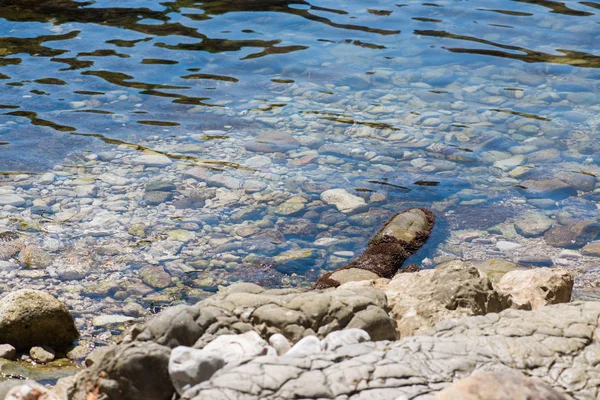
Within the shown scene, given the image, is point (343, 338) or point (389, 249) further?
point (389, 249)

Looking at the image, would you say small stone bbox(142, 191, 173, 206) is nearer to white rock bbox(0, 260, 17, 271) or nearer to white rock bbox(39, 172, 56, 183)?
white rock bbox(39, 172, 56, 183)

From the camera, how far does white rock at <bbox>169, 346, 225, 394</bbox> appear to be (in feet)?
13.1

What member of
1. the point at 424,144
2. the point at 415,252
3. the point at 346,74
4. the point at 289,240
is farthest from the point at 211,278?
the point at 346,74

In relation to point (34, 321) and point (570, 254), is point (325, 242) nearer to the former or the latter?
point (570, 254)

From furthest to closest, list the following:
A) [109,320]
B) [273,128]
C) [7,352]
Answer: [273,128] → [109,320] → [7,352]

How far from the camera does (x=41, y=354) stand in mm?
5824

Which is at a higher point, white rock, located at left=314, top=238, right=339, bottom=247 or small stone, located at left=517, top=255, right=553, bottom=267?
small stone, located at left=517, top=255, right=553, bottom=267

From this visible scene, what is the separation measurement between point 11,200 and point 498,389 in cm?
718

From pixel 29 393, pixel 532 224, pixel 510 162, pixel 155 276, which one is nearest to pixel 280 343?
pixel 29 393

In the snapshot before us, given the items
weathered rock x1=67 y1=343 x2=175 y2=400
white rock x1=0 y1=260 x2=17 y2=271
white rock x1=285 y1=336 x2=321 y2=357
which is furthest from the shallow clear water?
white rock x1=285 y1=336 x2=321 y2=357

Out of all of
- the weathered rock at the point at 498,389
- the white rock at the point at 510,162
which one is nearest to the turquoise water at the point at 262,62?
the white rock at the point at 510,162

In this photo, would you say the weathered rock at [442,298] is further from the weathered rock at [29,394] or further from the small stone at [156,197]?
the small stone at [156,197]

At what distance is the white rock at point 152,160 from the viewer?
9965mm

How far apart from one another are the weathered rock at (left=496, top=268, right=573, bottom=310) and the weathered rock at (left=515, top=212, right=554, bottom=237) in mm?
2622
